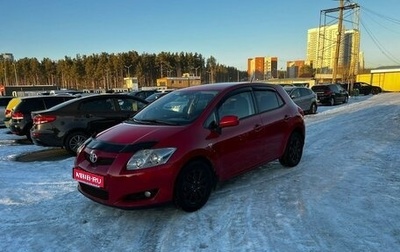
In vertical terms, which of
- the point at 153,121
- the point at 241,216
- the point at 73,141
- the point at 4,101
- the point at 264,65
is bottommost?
the point at 241,216

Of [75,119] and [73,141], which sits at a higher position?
[75,119]

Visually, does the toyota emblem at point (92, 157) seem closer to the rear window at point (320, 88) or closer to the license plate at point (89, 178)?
the license plate at point (89, 178)

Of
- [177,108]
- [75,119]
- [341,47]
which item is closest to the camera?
[177,108]

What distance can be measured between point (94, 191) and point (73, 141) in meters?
4.92

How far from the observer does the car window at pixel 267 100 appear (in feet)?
19.6

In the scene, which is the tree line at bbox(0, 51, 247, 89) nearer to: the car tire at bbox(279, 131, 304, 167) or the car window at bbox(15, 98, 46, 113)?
the car window at bbox(15, 98, 46, 113)

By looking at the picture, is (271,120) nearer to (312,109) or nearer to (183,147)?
(183,147)

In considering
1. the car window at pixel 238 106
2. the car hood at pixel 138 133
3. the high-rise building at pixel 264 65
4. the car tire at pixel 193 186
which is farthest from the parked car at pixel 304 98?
the high-rise building at pixel 264 65

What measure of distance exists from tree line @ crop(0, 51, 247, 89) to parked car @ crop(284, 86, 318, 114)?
9618cm

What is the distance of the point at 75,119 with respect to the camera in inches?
350

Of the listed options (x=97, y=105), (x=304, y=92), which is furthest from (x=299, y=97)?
(x=97, y=105)

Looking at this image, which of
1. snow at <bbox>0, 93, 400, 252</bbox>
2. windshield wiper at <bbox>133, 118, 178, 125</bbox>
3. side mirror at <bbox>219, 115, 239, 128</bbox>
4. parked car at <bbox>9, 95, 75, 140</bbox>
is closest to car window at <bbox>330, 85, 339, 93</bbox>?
snow at <bbox>0, 93, 400, 252</bbox>

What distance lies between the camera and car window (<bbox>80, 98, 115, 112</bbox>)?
9133mm

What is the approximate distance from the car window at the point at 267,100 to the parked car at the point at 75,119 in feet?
15.6
